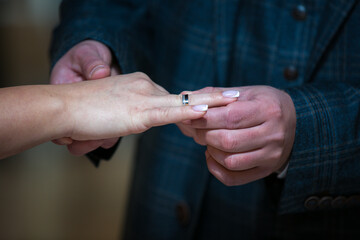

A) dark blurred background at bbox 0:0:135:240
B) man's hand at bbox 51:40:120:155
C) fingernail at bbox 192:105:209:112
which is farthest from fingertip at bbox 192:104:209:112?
dark blurred background at bbox 0:0:135:240

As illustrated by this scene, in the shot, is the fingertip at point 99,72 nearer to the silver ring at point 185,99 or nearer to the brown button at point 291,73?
the silver ring at point 185,99

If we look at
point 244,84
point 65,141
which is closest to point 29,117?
point 65,141

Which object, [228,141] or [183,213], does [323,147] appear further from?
[183,213]

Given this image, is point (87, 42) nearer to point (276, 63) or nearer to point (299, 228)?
point (276, 63)

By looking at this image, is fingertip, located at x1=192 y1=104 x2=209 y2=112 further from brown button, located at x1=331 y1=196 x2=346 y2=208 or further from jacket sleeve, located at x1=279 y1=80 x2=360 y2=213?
brown button, located at x1=331 y1=196 x2=346 y2=208

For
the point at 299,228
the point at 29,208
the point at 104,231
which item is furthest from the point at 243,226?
the point at 29,208
